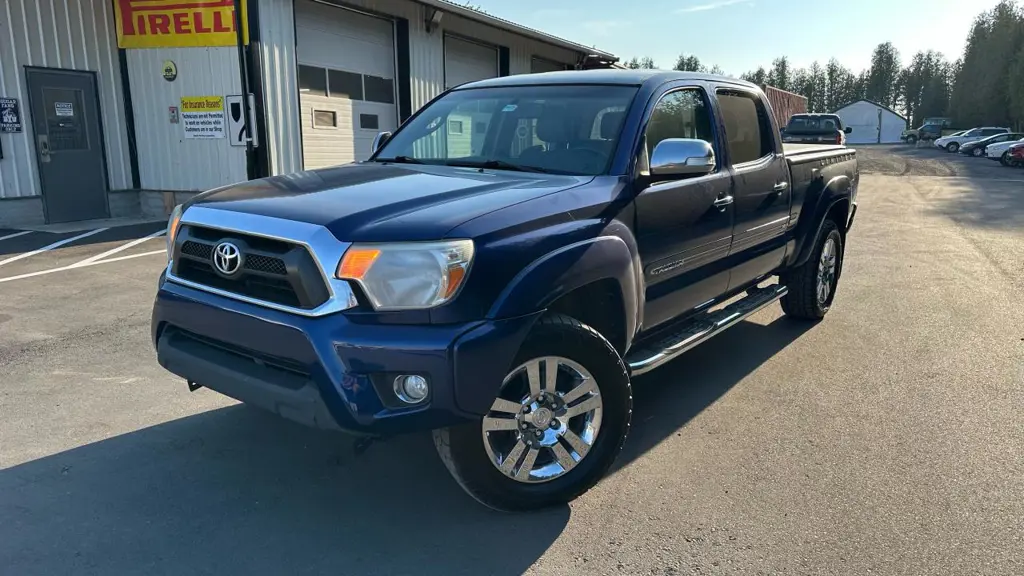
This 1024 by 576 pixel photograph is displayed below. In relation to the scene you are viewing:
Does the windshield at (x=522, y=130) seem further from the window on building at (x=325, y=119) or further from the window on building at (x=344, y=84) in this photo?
the window on building at (x=344, y=84)

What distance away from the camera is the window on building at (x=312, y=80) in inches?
500

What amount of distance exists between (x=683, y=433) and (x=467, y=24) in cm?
1394

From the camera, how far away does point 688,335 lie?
413 centimetres

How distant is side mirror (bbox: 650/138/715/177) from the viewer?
3.51m

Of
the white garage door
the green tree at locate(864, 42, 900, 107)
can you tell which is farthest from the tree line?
the white garage door

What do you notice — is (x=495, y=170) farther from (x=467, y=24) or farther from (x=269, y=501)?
(x=467, y=24)

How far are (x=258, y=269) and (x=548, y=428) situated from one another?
1.36m

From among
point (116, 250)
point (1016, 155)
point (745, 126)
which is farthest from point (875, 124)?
point (745, 126)

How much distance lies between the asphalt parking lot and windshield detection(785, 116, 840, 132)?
17493mm

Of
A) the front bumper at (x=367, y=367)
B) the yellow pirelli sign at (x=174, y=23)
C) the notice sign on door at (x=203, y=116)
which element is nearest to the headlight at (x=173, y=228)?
the front bumper at (x=367, y=367)

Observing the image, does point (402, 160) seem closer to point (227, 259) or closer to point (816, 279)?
point (227, 259)

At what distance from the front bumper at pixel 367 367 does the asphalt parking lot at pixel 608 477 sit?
59cm

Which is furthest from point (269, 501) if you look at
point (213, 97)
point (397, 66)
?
point (397, 66)

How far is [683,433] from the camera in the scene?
3994 mm
